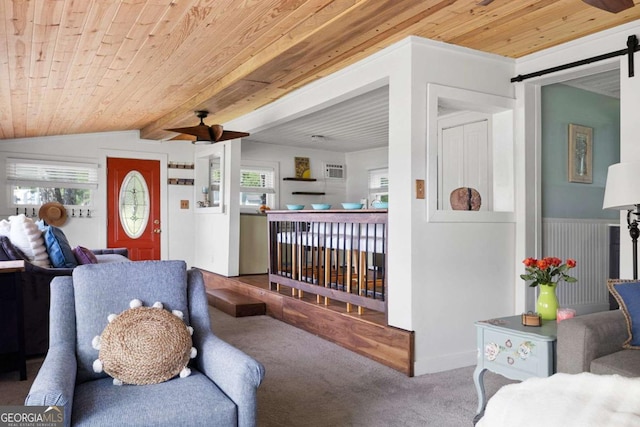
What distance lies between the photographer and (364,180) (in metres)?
9.14

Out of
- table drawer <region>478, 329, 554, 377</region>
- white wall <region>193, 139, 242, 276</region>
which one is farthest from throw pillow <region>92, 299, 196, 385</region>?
white wall <region>193, 139, 242, 276</region>

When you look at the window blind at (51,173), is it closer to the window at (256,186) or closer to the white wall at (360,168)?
the window at (256,186)

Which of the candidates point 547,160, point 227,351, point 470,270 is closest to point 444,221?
point 470,270

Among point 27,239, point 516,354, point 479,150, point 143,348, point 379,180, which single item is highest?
point 479,150

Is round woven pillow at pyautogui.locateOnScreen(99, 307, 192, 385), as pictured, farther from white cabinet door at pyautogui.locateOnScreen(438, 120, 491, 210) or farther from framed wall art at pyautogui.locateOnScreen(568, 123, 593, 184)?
white cabinet door at pyautogui.locateOnScreen(438, 120, 491, 210)

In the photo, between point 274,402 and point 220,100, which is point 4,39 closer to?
point 220,100

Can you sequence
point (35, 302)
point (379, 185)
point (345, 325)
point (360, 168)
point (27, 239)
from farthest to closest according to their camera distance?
point (360, 168), point (379, 185), point (345, 325), point (27, 239), point (35, 302)

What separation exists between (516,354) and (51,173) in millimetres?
6910

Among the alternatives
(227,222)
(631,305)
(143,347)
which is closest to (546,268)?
(631,305)

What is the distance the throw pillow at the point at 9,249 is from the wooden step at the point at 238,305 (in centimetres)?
232

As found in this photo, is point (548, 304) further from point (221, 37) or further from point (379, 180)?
point (379, 180)

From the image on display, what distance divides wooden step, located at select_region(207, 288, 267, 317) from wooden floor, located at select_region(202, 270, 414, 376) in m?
0.10

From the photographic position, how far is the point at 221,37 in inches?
132

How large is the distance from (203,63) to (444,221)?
2349mm
